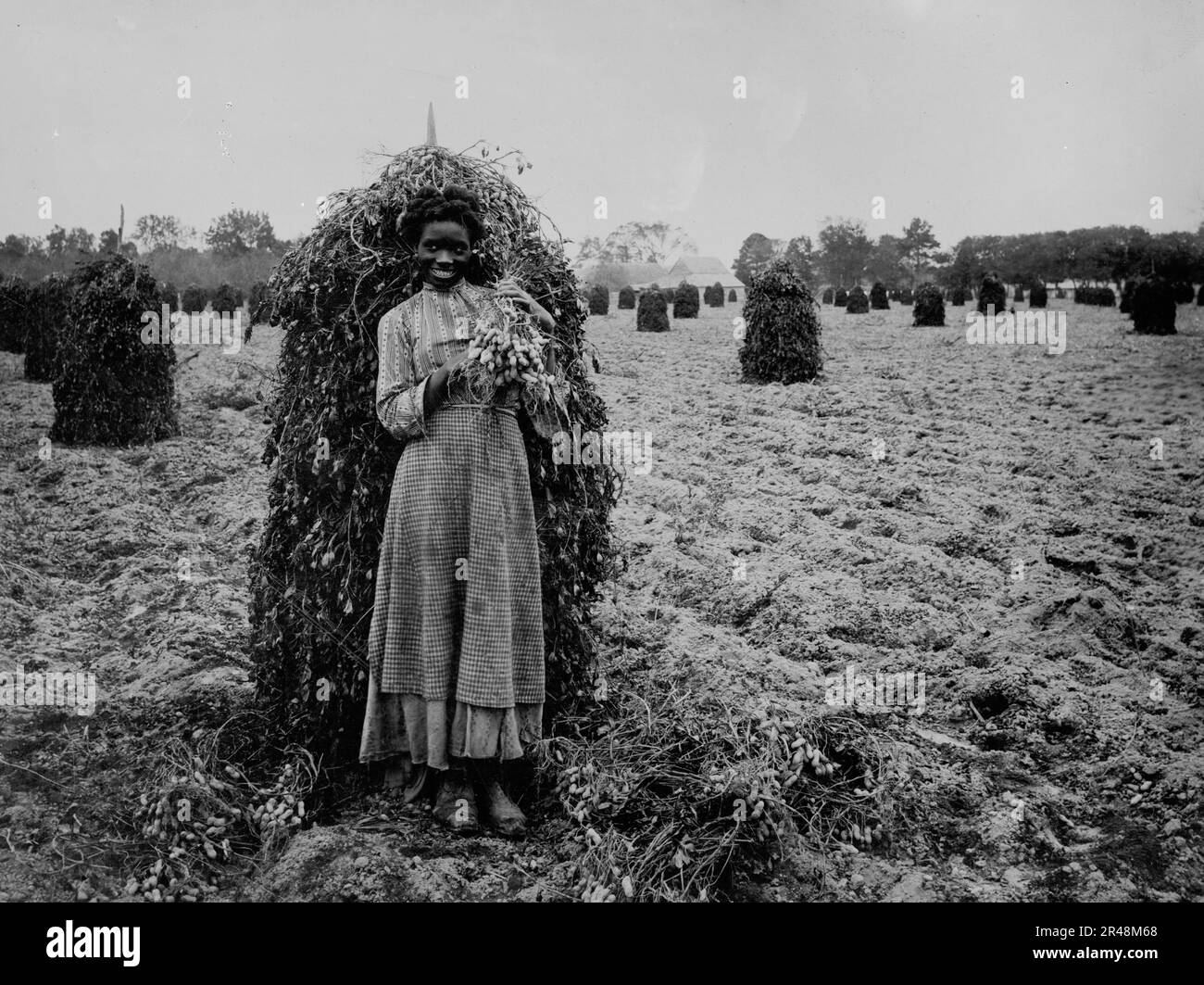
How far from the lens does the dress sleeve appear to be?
10.5 ft

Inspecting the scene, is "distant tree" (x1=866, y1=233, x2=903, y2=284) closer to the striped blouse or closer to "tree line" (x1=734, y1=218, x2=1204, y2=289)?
"tree line" (x1=734, y1=218, x2=1204, y2=289)

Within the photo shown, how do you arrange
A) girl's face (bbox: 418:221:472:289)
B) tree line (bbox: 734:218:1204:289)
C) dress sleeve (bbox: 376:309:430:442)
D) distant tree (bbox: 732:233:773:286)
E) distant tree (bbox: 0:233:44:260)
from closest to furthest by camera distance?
dress sleeve (bbox: 376:309:430:442), girl's face (bbox: 418:221:472:289), distant tree (bbox: 0:233:44:260), tree line (bbox: 734:218:1204:289), distant tree (bbox: 732:233:773:286)

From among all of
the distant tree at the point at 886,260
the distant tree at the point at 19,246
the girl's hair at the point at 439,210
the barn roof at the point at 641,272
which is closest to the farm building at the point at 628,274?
the barn roof at the point at 641,272

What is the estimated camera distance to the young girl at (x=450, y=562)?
324 cm

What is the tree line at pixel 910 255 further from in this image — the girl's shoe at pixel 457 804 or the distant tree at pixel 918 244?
the girl's shoe at pixel 457 804

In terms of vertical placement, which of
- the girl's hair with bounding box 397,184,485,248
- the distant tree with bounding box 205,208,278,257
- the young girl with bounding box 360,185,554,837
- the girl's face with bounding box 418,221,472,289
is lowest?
the young girl with bounding box 360,185,554,837

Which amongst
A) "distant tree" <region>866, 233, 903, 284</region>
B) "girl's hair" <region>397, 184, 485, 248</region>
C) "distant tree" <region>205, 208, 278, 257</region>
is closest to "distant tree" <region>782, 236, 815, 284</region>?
"distant tree" <region>866, 233, 903, 284</region>

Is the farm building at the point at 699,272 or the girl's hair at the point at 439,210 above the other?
the farm building at the point at 699,272

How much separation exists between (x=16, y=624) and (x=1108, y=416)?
9.86m

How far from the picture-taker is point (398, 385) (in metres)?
3.27

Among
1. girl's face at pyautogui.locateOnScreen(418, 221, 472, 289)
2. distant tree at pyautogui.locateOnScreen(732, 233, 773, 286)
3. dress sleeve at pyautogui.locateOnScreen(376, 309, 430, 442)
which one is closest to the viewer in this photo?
dress sleeve at pyautogui.locateOnScreen(376, 309, 430, 442)

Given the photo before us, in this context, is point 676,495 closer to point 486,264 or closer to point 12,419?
point 486,264

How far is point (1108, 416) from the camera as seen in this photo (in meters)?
9.34
